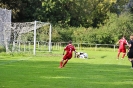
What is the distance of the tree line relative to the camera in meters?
64.9

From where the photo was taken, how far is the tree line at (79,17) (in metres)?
64.9

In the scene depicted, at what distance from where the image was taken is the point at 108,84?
14.2 metres

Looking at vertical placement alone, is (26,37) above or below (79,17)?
below

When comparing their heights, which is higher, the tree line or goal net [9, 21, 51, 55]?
the tree line

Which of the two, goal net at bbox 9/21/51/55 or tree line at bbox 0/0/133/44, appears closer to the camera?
goal net at bbox 9/21/51/55

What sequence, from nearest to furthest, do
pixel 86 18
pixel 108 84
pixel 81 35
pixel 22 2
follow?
pixel 108 84
pixel 81 35
pixel 22 2
pixel 86 18

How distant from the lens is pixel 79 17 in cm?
7462

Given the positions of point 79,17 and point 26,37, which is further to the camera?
point 79,17

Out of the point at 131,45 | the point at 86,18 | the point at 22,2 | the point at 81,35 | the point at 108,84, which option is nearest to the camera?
the point at 108,84

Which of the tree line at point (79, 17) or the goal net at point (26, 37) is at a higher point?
the tree line at point (79, 17)

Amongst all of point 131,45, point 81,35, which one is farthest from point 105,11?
point 131,45

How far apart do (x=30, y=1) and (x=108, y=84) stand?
57.9 m

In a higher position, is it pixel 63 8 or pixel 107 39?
pixel 63 8

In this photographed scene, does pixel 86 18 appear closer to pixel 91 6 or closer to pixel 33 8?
pixel 91 6
